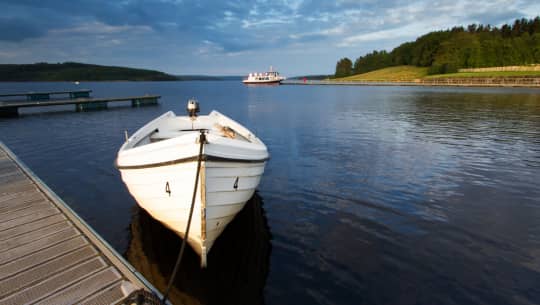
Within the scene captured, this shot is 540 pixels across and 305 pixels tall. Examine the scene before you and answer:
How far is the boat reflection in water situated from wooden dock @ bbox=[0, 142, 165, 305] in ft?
5.50

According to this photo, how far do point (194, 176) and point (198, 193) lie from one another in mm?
381

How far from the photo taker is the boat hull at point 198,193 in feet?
20.2

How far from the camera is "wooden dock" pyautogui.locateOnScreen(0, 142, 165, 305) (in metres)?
4.64

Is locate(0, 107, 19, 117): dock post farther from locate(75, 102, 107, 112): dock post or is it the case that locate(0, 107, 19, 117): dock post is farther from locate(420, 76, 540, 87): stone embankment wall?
locate(420, 76, 540, 87): stone embankment wall

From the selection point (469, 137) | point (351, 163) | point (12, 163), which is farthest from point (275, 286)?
point (469, 137)

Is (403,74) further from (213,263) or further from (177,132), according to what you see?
(213,263)

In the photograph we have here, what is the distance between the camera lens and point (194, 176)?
6039 mm

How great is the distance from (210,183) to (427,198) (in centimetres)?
908

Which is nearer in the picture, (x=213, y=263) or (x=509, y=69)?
(x=213, y=263)

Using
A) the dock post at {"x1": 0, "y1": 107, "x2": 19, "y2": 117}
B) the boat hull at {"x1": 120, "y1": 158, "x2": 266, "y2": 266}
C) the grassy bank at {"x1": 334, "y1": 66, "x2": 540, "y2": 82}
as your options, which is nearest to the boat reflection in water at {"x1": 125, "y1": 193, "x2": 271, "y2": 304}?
the boat hull at {"x1": 120, "y1": 158, "x2": 266, "y2": 266}

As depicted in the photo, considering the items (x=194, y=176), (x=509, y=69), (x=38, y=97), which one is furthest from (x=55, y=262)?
(x=509, y=69)

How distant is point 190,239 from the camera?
22.6ft

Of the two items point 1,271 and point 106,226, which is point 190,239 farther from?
point 106,226

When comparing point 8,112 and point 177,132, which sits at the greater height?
point 8,112
